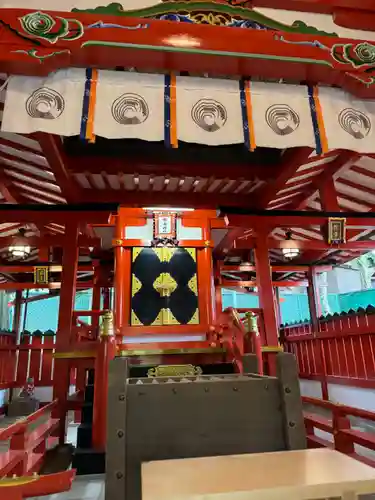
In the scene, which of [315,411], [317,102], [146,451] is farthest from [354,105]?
[315,411]

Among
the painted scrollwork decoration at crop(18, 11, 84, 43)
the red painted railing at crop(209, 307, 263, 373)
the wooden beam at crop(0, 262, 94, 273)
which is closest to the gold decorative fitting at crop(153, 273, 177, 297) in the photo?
the red painted railing at crop(209, 307, 263, 373)

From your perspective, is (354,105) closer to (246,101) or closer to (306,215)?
(246,101)

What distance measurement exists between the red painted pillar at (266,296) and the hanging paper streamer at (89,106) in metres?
4.53

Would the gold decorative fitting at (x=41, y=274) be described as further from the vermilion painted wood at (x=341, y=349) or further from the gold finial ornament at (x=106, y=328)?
the vermilion painted wood at (x=341, y=349)

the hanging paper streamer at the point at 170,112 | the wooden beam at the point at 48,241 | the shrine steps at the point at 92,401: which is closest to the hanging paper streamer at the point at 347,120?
the hanging paper streamer at the point at 170,112

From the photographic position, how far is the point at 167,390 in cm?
160

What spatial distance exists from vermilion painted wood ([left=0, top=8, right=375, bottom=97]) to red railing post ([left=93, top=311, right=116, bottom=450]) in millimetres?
2880

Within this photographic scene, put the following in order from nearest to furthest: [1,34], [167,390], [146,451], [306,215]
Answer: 1. [146,451]
2. [167,390]
3. [1,34]
4. [306,215]

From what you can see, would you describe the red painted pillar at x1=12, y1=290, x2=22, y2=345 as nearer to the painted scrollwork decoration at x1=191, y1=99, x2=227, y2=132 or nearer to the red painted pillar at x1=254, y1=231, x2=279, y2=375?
the red painted pillar at x1=254, y1=231, x2=279, y2=375

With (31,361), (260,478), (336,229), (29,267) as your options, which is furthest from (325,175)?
(31,361)

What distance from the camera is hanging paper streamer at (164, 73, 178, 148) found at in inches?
122

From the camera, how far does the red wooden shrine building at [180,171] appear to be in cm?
311

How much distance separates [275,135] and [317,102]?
0.59m

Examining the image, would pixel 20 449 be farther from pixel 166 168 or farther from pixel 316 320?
pixel 316 320
